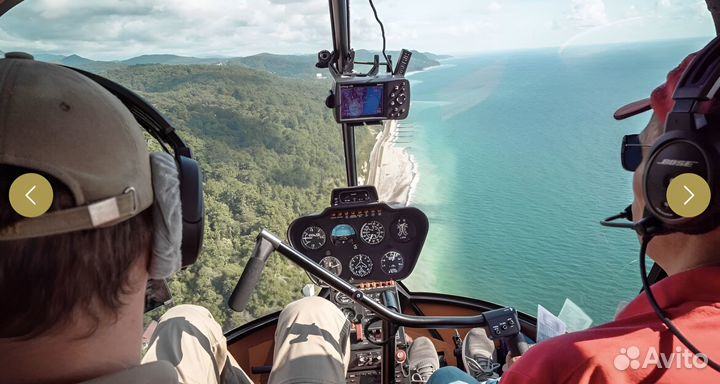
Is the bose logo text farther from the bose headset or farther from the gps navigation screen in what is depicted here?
the gps navigation screen

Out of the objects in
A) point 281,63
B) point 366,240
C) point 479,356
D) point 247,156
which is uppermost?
point 281,63

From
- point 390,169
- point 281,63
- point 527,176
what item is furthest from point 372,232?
point 527,176

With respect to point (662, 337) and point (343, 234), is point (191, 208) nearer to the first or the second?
point (662, 337)

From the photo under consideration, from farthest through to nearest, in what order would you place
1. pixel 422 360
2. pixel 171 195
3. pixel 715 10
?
1. pixel 422 360
2. pixel 715 10
3. pixel 171 195

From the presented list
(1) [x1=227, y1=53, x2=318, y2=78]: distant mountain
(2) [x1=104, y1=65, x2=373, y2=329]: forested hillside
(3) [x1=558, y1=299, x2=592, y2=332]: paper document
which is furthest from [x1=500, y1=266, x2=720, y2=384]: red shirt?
(1) [x1=227, y1=53, x2=318, y2=78]: distant mountain

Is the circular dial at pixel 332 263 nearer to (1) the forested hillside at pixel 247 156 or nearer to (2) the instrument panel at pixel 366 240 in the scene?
(2) the instrument panel at pixel 366 240

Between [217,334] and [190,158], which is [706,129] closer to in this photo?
[190,158]
